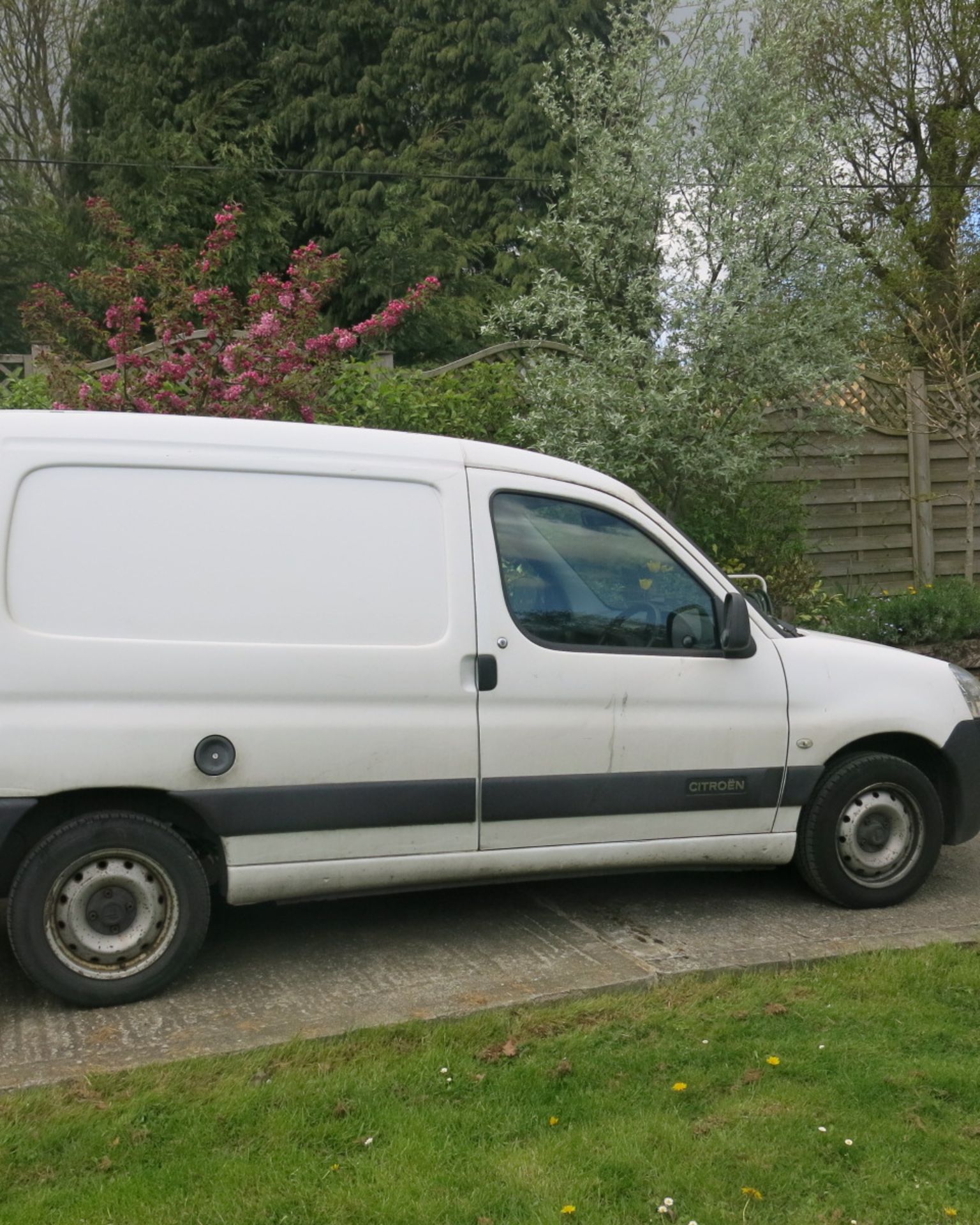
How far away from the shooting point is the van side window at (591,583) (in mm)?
4793

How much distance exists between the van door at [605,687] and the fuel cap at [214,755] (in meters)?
0.92

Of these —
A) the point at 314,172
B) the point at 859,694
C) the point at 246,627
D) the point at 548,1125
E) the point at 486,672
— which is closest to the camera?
the point at 548,1125

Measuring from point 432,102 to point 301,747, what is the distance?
1906cm

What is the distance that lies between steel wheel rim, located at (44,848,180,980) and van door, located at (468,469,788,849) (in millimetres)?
1192

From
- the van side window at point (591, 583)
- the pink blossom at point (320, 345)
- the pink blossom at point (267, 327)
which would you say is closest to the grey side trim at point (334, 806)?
the van side window at point (591, 583)

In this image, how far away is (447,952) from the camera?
4812 millimetres

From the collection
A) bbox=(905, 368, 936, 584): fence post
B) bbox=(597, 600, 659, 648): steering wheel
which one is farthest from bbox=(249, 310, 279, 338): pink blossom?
bbox=(905, 368, 936, 584): fence post

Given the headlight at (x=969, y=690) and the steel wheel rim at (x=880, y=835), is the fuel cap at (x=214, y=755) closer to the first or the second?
the steel wheel rim at (x=880, y=835)

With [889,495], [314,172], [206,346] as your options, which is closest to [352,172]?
[314,172]

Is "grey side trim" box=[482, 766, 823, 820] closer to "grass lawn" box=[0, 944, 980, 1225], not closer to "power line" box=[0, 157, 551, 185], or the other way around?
"grass lawn" box=[0, 944, 980, 1225]

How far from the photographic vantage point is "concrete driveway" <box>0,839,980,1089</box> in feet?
13.3

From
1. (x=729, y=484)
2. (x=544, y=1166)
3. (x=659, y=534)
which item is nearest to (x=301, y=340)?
(x=729, y=484)

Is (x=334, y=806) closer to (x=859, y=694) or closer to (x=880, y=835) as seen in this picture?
(x=859, y=694)

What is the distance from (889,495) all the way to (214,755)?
8.81 meters
